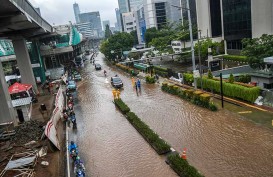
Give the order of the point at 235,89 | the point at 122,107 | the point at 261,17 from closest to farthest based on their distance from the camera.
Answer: the point at 235,89 → the point at 122,107 → the point at 261,17

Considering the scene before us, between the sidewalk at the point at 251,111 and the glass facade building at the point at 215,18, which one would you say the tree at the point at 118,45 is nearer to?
the glass facade building at the point at 215,18

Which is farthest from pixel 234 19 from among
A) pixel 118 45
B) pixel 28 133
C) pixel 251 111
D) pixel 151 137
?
pixel 28 133

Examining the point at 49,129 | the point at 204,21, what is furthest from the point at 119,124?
the point at 204,21

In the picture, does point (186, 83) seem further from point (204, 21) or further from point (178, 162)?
point (204, 21)

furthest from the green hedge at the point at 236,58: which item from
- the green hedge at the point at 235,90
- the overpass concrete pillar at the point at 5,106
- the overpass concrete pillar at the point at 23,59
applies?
the overpass concrete pillar at the point at 5,106

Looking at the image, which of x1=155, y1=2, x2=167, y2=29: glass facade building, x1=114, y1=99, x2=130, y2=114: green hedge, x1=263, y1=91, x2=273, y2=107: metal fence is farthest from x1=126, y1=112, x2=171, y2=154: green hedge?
x1=155, y1=2, x2=167, y2=29: glass facade building

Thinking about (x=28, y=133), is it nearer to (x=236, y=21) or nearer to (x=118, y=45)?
(x=236, y=21)
